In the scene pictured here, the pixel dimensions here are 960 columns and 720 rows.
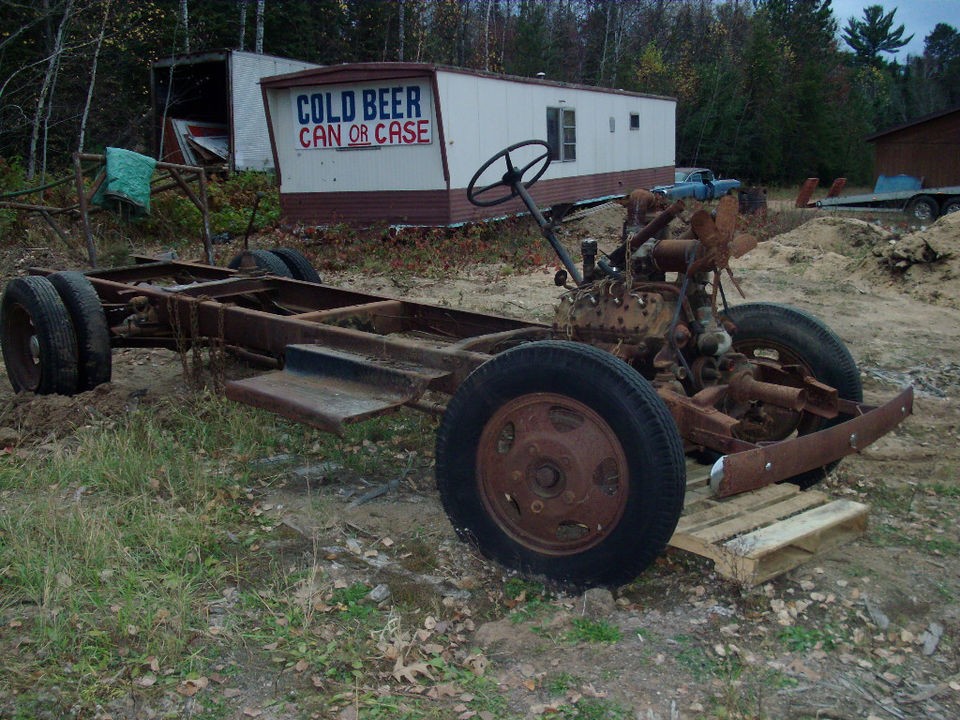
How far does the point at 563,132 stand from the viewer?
59.4ft

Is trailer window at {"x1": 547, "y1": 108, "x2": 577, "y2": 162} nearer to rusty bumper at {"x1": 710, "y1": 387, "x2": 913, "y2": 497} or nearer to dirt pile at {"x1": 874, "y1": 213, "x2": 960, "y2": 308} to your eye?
dirt pile at {"x1": 874, "y1": 213, "x2": 960, "y2": 308}

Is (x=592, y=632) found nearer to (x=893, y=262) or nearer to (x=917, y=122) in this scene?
(x=893, y=262)

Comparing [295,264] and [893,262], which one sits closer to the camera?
[295,264]

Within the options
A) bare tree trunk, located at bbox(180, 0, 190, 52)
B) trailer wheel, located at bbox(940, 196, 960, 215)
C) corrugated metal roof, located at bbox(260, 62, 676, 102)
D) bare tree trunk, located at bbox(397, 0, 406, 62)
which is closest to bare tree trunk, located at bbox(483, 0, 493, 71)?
bare tree trunk, located at bbox(397, 0, 406, 62)

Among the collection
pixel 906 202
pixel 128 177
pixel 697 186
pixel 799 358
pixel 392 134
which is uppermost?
pixel 392 134

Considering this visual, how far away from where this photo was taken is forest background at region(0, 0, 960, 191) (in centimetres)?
1952

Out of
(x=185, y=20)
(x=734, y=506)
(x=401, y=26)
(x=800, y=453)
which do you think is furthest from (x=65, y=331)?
(x=401, y=26)

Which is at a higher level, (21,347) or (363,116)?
(363,116)

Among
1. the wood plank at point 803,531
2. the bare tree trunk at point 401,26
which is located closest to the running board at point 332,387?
the wood plank at point 803,531

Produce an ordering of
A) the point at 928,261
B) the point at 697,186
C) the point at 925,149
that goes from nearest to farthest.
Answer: the point at 928,261
the point at 697,186
the point at 925,149

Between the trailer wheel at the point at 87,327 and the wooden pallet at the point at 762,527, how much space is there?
3661mm

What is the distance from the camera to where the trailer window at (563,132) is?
17.7 m

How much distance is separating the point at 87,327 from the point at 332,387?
214cm

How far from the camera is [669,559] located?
3.62 m
